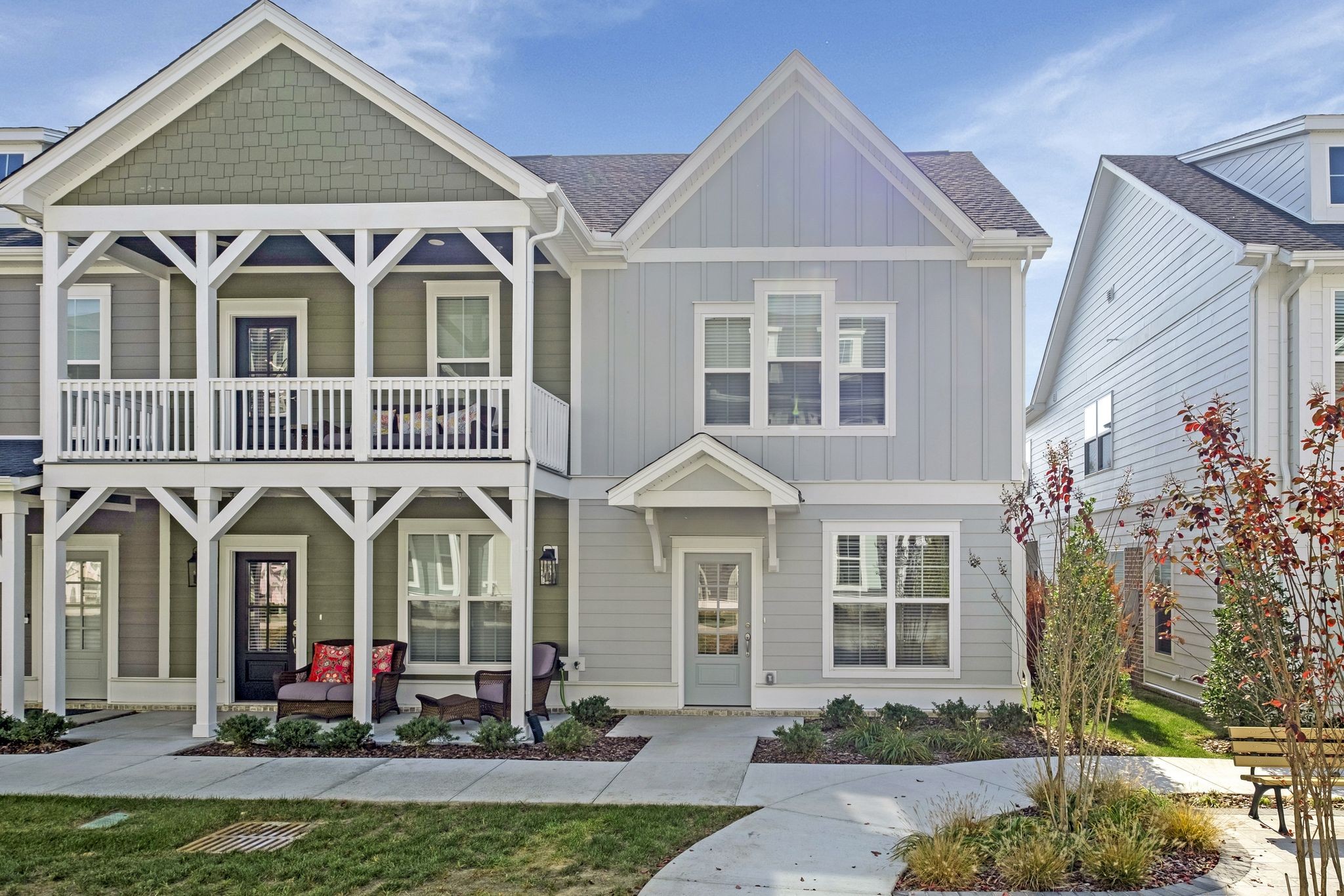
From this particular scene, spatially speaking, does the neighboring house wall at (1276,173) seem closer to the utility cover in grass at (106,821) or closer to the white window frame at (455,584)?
the white window frame at (455,584)

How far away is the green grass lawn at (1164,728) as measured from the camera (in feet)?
34.9

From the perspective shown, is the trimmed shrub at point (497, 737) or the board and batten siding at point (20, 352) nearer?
the trimmed shrub at point (497, 737)

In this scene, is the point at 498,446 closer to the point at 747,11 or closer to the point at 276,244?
the point at 276,244

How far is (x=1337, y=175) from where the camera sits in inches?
533

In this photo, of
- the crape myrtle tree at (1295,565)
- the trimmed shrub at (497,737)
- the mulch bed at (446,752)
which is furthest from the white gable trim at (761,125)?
the crape myrtle tree at (1295,565)

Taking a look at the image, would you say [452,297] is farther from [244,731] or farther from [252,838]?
[252,838]

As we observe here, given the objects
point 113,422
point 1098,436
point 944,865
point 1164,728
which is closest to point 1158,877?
point 944,865

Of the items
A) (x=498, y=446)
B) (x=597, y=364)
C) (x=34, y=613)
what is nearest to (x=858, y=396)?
(x=597, y=364)

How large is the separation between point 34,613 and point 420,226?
797 centimetres

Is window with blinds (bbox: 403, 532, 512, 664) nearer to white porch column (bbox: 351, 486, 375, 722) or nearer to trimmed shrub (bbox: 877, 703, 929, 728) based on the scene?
white porch column (bbox: 351, 486, 375, 722)

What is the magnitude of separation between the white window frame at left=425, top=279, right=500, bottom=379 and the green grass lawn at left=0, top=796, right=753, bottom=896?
6366mm

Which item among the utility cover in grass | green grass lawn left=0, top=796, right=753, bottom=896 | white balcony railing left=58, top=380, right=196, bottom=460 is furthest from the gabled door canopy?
the utility cover in grass

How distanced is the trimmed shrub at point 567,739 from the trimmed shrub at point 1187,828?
5586 millimetres

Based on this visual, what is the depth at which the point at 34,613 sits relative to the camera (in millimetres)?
13742
